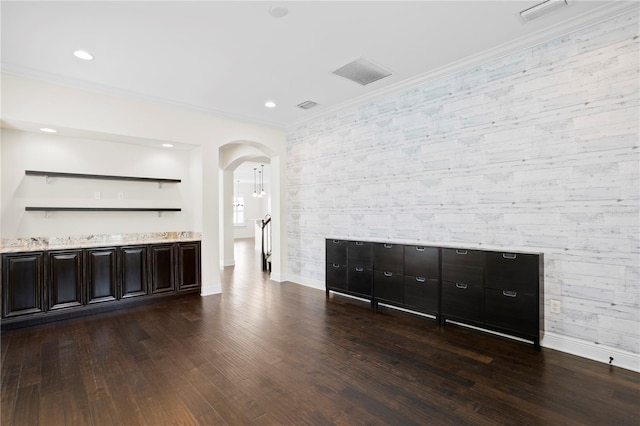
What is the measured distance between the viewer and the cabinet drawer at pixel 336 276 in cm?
470

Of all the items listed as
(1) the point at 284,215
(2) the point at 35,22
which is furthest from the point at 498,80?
(2) the point at 35,22

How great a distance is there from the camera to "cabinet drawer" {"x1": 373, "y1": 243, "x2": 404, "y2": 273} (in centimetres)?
395

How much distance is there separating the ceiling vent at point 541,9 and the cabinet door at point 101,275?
18.1 feet

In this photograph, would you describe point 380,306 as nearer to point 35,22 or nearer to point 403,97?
point 403,97

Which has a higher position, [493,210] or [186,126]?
[186,126]

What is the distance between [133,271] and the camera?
4465mm

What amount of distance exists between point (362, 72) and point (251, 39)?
1463 millimetres

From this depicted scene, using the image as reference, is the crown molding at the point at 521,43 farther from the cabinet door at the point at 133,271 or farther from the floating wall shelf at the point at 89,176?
the cabinet door at the point at 133,271

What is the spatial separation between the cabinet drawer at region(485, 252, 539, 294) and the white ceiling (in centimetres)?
219

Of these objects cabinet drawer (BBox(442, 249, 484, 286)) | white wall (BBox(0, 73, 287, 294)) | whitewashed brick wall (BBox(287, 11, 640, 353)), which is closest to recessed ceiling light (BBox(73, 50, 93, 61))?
white wall (BBox(0, 73, 287, 294))

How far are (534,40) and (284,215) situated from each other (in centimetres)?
457

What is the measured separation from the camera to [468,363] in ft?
8.84

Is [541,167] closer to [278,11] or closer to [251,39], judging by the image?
[278,11]

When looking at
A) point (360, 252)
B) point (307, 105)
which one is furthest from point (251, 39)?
point (360, 252)
